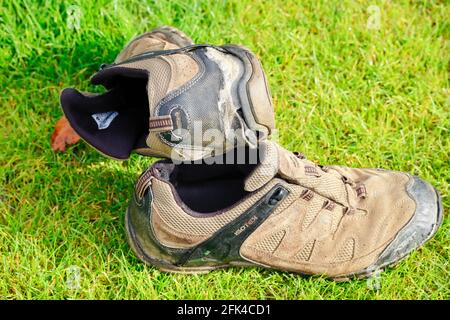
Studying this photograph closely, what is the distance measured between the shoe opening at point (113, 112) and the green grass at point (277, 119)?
0.33 m

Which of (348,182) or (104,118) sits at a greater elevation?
(104,118)

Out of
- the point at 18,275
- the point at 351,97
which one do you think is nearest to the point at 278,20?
the point at 351,97

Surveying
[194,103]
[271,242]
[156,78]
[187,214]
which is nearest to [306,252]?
[271,242]

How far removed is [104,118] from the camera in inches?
84.3

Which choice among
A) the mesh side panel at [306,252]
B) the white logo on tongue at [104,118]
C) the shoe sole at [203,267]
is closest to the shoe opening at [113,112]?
the white logo on tongue at [104,118]

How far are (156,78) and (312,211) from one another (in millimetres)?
615

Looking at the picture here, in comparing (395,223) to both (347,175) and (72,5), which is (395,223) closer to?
(347,175)

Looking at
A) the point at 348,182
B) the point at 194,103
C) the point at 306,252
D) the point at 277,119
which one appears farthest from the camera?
the point at 277,119

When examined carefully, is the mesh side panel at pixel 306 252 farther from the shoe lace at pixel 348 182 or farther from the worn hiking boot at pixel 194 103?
the worn hiking boot at pixel 194 103

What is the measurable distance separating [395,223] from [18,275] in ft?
3.79

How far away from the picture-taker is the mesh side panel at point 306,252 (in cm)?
212

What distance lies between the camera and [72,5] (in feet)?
8.69

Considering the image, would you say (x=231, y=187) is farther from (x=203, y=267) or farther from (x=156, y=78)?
(x=156, y=78)

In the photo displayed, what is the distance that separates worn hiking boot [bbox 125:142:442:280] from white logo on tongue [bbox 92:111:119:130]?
0.19m
